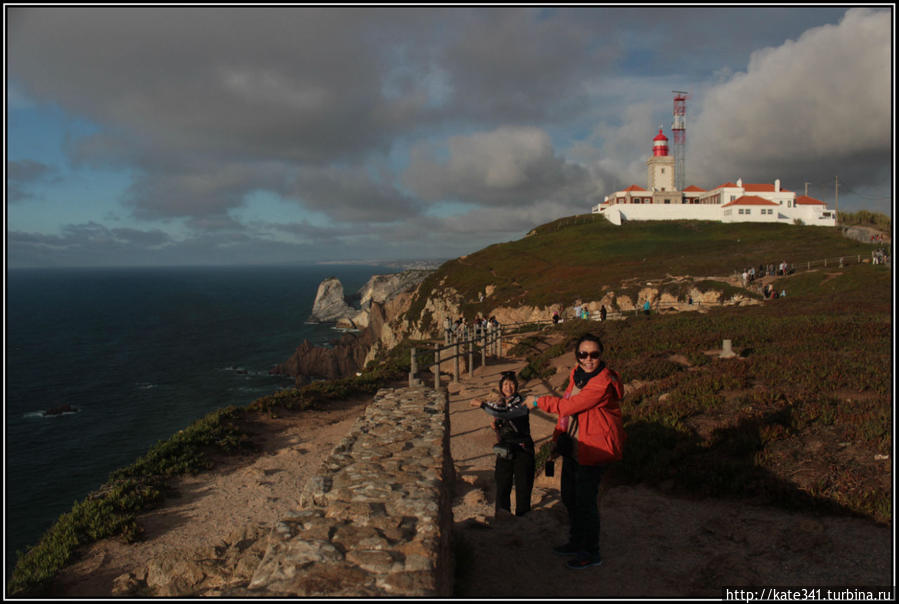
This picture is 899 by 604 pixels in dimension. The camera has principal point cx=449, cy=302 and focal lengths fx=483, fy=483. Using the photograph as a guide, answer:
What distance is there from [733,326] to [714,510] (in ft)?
45.1

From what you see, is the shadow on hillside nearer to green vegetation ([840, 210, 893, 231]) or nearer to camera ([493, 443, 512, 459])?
camera ([493, 443, 512, 459])

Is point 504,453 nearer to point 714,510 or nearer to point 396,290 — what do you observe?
point 714,510

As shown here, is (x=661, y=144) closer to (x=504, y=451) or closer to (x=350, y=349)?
(x=350, y=349)

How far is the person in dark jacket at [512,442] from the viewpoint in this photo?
6332 millimetres

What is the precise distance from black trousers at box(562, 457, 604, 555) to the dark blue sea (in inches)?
312

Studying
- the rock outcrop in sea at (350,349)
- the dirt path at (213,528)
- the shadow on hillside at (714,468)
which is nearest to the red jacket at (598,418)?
the dirt path at (213,528)

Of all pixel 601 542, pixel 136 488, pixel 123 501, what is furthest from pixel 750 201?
pixel 123 501

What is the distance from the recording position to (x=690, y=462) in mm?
7867

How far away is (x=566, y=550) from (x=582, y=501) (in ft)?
2.78

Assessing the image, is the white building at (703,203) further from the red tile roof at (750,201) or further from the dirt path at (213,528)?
the dirt path at (213,528)

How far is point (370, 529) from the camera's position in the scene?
421cm

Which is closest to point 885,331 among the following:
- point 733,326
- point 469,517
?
point 733,326

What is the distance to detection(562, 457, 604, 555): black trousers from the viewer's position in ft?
16.9

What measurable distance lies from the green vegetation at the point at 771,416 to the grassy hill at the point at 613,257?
95.2ft
